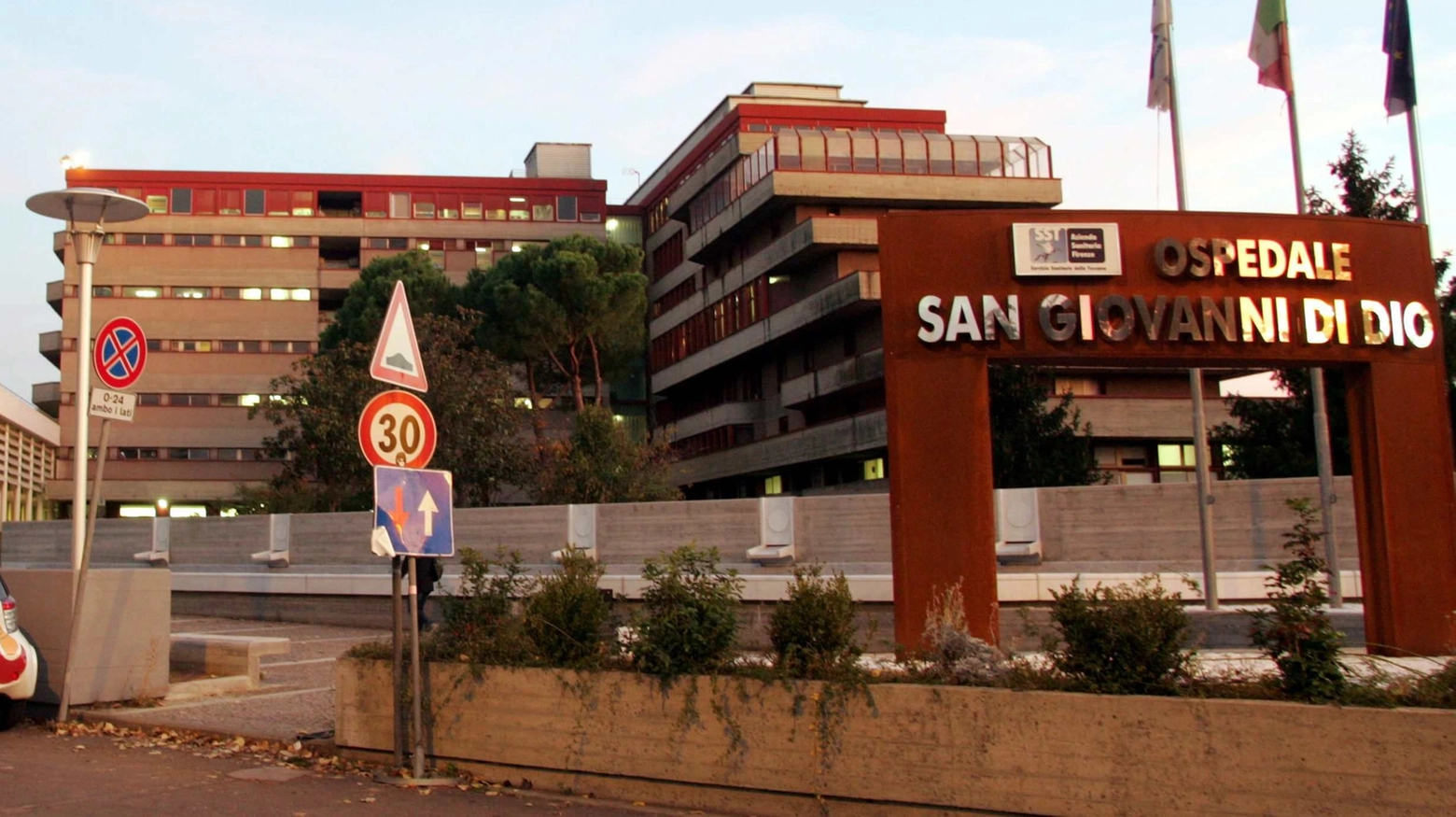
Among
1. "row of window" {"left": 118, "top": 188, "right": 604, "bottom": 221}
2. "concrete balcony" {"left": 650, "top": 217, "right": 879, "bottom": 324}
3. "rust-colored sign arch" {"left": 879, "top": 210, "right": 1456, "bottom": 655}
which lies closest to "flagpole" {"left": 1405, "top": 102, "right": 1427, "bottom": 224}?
"rust-colored sign arch" {"left": 879, "top": 210, "right": 1456, "bottom": 655}

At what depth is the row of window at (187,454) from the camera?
217 feet

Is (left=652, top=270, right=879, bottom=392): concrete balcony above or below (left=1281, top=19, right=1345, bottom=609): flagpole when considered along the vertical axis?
above

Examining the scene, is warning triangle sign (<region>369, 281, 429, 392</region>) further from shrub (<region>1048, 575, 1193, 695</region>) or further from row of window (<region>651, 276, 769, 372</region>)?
row of window (<region>651, 276, 769, 372</region>)

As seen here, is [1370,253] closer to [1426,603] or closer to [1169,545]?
[1426,603]

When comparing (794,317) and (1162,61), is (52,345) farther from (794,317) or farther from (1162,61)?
(1162,61)

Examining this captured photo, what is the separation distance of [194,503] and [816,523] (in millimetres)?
55383

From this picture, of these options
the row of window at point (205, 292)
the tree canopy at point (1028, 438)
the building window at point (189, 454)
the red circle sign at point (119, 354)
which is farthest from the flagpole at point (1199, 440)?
the building window at point (189, 454)

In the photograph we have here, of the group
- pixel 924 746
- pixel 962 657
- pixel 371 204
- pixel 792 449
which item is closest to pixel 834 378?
pixel 792 449

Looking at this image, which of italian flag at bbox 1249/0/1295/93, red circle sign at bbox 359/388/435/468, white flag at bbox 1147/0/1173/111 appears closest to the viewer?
red circle sign at bbox 359/388/435/468

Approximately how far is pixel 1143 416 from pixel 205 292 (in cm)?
4738

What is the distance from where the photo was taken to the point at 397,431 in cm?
877

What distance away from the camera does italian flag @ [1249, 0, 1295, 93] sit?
18.1 m

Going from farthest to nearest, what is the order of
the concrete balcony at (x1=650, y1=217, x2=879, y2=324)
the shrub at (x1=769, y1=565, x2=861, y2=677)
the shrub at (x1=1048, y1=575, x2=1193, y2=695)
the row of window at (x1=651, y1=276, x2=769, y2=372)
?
the row of window at (x1=651, y1=276, x2=769, y2=372) < the concrete balcony at (x1=650, y1=217, x2=879, y2=324) < the shrub at (x1=769, y1=565, x2=861, y2=677) < the shrub at (x1=1048, y1=575, x2=1193, y2=695)

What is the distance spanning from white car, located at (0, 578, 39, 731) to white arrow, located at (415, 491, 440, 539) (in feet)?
15.6
